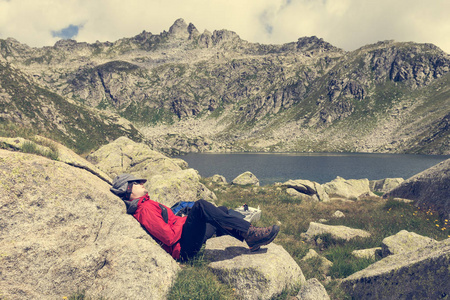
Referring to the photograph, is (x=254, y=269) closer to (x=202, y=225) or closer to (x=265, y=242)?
(x=265, y=242)

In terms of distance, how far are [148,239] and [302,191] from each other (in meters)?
20.2

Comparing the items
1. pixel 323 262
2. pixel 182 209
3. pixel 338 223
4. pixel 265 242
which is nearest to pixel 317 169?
pixel 338 223

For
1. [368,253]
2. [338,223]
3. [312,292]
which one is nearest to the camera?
[312,292]

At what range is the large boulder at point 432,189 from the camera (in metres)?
12.4

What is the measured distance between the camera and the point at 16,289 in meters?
4.13

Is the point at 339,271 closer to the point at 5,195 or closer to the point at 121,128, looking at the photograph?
the point at 5,195

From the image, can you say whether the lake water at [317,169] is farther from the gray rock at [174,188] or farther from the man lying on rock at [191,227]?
the man lying on rock at [191,227]

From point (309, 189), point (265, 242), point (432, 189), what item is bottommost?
point (309, 189)

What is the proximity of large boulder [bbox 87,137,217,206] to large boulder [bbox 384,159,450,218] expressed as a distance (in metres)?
14.4

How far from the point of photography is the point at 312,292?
17.5 ft

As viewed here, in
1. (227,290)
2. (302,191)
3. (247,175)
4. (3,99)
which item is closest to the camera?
(227,290)

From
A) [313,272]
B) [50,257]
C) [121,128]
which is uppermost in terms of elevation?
[121,128]

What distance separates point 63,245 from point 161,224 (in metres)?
2.27

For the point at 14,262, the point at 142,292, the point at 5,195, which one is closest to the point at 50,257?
the point at 14,262
